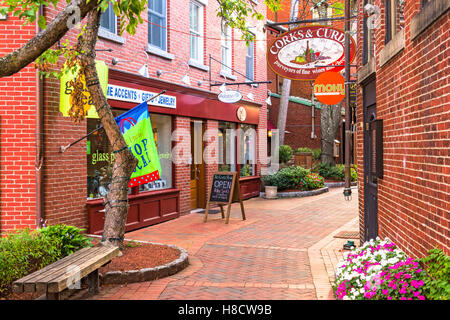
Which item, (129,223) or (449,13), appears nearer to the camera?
(449,13)

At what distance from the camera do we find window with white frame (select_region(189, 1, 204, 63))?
1341 centimetres

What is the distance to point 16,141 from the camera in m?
8.16

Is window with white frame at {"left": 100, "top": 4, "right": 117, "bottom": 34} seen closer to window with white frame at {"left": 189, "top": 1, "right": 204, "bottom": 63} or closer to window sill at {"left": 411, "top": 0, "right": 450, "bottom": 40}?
window with white frame at {"left": 189, "top": 1, "right": 204, "bottom": 63}

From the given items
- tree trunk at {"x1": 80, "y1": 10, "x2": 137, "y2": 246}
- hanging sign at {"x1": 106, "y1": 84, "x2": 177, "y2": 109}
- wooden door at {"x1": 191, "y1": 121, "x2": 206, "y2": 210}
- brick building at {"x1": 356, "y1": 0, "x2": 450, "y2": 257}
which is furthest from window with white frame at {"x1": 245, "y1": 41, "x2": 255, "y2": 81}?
tree trunk at {"x1": 80, "y1": 10, "x2": 137, "y2": 246}

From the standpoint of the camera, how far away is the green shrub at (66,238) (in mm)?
6316

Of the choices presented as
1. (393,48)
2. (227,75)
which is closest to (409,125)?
(393,48)

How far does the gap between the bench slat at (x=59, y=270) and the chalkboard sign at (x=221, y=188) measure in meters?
5.64

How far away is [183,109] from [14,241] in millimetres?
7214

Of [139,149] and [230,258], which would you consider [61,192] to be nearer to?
[139,149]

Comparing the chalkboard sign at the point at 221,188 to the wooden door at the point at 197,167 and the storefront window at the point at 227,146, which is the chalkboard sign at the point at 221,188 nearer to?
the wooden door at the point at 197,167

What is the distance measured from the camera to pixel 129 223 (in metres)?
10.3

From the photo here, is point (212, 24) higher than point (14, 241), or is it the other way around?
point (212, 24)

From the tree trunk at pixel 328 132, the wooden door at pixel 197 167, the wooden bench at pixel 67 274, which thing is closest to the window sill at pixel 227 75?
the wooden door at pixel 197 167
